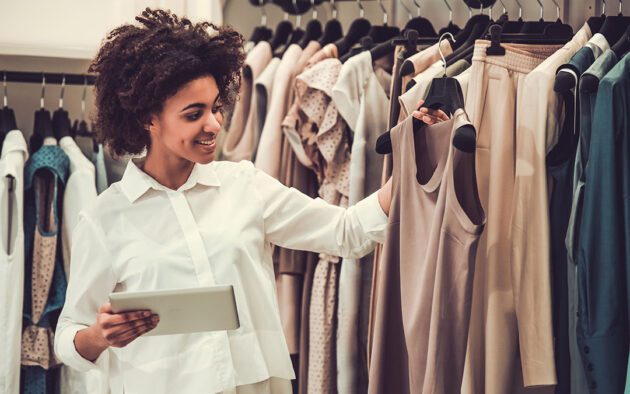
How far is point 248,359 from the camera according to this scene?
1887mm

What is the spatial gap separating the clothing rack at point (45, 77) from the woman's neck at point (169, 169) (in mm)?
881

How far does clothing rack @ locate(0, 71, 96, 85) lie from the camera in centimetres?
266

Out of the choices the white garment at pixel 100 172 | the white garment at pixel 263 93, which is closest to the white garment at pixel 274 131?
the white garment at pixel 263 93

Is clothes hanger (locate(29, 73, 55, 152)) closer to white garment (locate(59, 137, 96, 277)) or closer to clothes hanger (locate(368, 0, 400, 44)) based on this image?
white garment (locate(59, 137, 96, 277))

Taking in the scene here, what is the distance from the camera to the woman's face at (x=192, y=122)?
184cm

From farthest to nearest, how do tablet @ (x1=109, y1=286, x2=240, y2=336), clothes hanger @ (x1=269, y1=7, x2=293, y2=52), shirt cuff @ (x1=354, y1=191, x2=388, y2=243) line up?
1. clothes hanger @ (x1=269, y1=7, x2=293, y2=52)
2. shirt cuff @ (x1=354, y1=191, x2=388, y2=243)
3. tablet @ (x1=109, y1=286, x2=240, y2=336)

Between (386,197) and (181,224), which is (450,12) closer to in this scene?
(386,197)

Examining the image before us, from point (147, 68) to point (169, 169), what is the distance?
0.72 feet

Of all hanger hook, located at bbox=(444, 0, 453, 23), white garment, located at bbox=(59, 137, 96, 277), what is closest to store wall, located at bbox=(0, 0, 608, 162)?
hanger hook, located at bbox=(444, 0, 453, 23)

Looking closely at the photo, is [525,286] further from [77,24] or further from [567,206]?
[77,24]

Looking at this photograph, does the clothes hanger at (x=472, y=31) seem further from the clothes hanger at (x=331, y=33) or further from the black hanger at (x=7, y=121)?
the black hanger at (x=7, y=121)

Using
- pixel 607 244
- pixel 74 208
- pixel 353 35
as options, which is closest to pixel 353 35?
pixel 353 35

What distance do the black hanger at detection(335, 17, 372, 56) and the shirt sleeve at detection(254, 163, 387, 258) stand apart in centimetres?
65

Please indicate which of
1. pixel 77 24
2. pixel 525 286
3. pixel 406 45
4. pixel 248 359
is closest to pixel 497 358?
pixel 525 286
